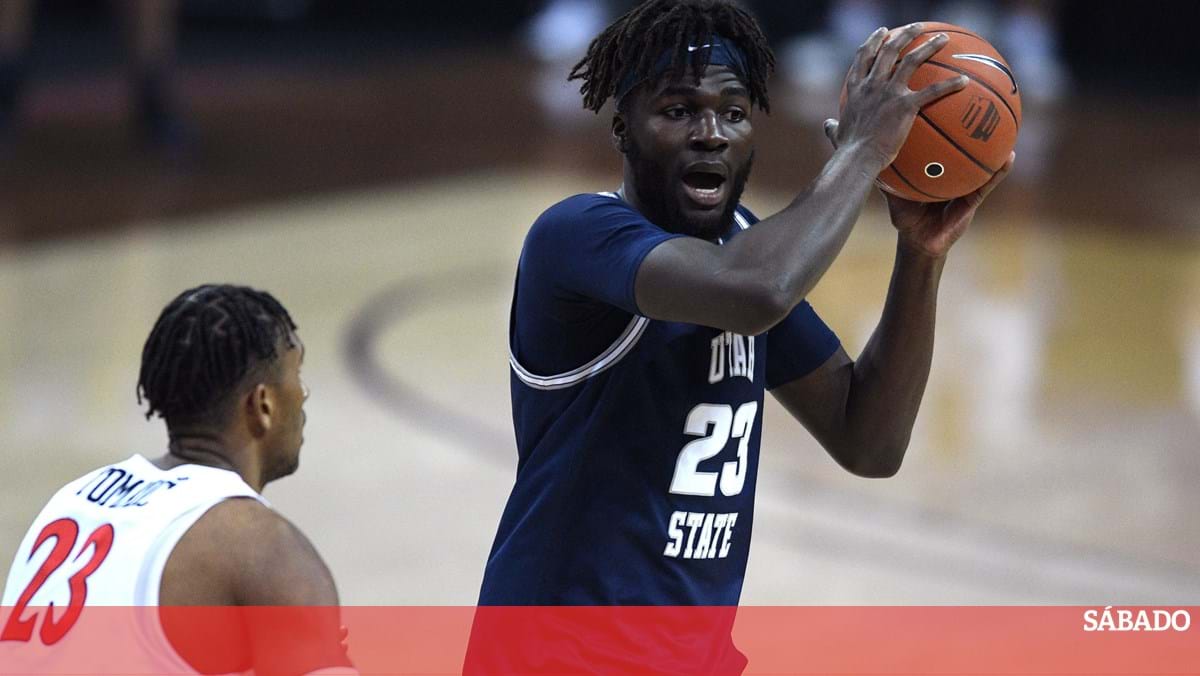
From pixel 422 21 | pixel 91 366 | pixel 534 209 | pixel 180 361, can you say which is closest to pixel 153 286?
pixel 91 366

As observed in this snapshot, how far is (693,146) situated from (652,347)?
33 cm

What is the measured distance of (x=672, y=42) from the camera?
263cm

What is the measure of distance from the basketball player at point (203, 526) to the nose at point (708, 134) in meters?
0.77

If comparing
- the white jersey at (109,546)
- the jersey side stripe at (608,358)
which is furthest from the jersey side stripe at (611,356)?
the white jersey at (109,546)

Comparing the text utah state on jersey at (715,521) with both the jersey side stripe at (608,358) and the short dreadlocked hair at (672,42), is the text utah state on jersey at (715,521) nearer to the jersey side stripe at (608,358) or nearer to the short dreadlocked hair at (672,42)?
the jersey side stripe at (608,358)

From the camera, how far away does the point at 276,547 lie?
2445mm

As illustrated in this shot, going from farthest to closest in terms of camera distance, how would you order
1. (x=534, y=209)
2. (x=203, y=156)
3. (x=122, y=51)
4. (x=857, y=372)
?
(x=122, y=51)
(x=203, y=156)
(x=534, y=209)
(x=857, y=372)

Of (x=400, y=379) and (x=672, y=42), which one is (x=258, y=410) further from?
(x=400, y=379)

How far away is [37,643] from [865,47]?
5.18ft

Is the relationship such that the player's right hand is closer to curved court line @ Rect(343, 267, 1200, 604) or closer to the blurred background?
the blurred background

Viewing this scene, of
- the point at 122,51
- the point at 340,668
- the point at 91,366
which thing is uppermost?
the point at 122,51

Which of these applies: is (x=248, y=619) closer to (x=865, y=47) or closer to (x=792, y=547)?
(x=865, y=47)

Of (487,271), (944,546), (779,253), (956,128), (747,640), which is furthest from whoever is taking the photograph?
(487,271)
